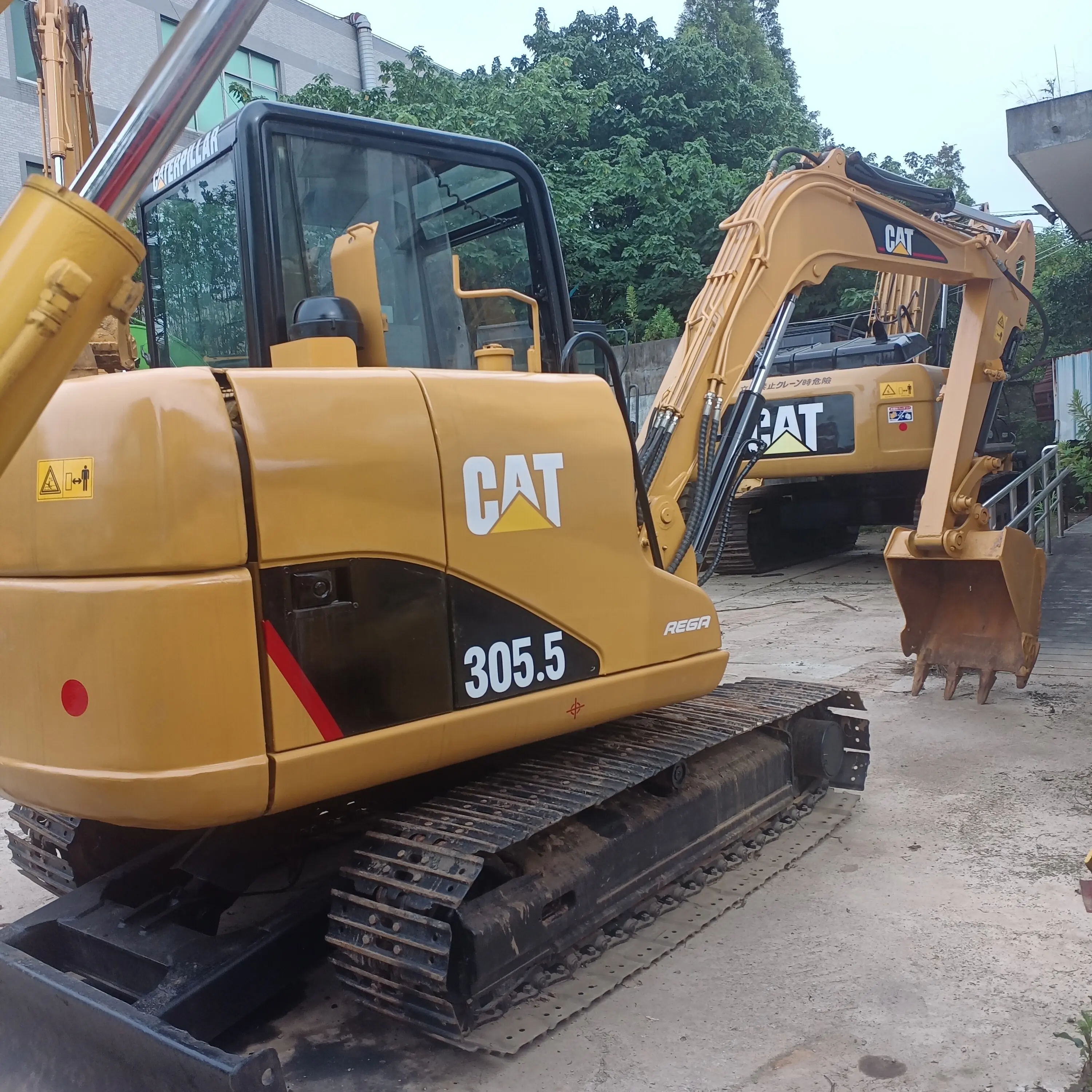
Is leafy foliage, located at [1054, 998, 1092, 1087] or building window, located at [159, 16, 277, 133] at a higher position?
building window, located at [159, 16, 277, 133]

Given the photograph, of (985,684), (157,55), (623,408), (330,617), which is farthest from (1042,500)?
(157,55)

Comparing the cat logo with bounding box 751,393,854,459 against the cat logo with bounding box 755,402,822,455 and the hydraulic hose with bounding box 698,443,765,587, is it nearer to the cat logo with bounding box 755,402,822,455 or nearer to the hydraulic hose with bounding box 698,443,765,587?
the cat logo with bounding box 755,402,822,455

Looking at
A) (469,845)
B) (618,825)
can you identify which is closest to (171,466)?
(469,845)

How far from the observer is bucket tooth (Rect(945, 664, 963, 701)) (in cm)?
614

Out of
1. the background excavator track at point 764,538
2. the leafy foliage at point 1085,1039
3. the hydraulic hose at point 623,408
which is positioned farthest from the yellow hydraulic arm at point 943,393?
the background excavator track at point 764,538

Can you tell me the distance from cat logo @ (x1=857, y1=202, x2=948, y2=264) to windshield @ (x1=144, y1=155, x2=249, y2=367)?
329cm

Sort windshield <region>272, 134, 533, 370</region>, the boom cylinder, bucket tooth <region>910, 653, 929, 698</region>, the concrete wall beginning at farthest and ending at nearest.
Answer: the concrete wall
bucket tooth <region>910, 653, 929, 698</region>
windshield <region>272, 134, 533, 370</region>
the boom cylinder

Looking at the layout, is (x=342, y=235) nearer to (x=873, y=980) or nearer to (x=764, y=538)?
(x=873, y=980)

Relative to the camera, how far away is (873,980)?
3150mm

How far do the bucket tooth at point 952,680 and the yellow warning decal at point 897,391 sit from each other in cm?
420

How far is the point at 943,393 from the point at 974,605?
1.39 m

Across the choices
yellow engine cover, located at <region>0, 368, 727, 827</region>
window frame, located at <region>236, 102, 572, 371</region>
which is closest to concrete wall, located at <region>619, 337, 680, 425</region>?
window frame, located at <region>236, 102, 572, 371</region>

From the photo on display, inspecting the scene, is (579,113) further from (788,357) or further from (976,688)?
(976,688)

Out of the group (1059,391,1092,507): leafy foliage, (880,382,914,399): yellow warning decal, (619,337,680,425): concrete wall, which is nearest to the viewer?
(880,382,914,399): yellow warning decal
